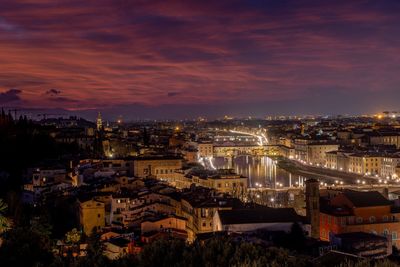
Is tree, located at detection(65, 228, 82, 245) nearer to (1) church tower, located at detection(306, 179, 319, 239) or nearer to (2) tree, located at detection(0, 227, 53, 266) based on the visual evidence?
(2) tree, located at detection(0, 227, 53, 266)

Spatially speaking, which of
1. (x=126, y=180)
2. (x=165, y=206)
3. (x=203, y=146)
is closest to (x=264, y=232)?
(x=165, y=206)

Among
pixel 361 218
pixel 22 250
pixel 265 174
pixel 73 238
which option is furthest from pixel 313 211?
pixel 265 174

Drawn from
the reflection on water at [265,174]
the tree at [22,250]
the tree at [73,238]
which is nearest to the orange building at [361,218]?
the tree at [73,238]

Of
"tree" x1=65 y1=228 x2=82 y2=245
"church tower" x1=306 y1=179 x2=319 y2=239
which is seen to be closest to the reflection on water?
"church tower" x1=306 y1=179 x2=319 y2=239

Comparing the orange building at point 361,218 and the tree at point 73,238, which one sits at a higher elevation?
the orange building at point 361,218

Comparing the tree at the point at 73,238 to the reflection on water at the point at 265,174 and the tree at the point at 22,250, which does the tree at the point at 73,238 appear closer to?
the tree at the point at 22,250

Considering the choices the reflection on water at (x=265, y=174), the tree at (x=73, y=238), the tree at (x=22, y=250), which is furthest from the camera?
the reflection on water at (x=265, y=174)
